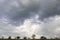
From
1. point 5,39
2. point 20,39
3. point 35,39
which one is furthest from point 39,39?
point 5,39

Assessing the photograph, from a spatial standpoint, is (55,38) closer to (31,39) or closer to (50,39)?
(50,39)

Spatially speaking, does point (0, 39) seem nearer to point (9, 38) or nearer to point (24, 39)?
point (9, 38)

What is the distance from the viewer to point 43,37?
104 metres

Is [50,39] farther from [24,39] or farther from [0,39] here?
[0,39]

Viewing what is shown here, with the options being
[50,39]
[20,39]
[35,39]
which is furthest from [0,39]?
[50,39]

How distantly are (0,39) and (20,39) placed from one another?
413 inches

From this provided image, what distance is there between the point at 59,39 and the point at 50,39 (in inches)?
194

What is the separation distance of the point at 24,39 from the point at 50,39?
45.1 ft

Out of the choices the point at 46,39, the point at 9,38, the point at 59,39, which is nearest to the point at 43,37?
the point at 46,39

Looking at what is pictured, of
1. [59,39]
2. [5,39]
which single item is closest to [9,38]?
[5,39]

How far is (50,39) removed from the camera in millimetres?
105250

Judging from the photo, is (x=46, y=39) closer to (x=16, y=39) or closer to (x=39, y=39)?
(x=39, y=39)

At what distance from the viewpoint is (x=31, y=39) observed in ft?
348

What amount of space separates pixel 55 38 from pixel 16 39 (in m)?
20.7
